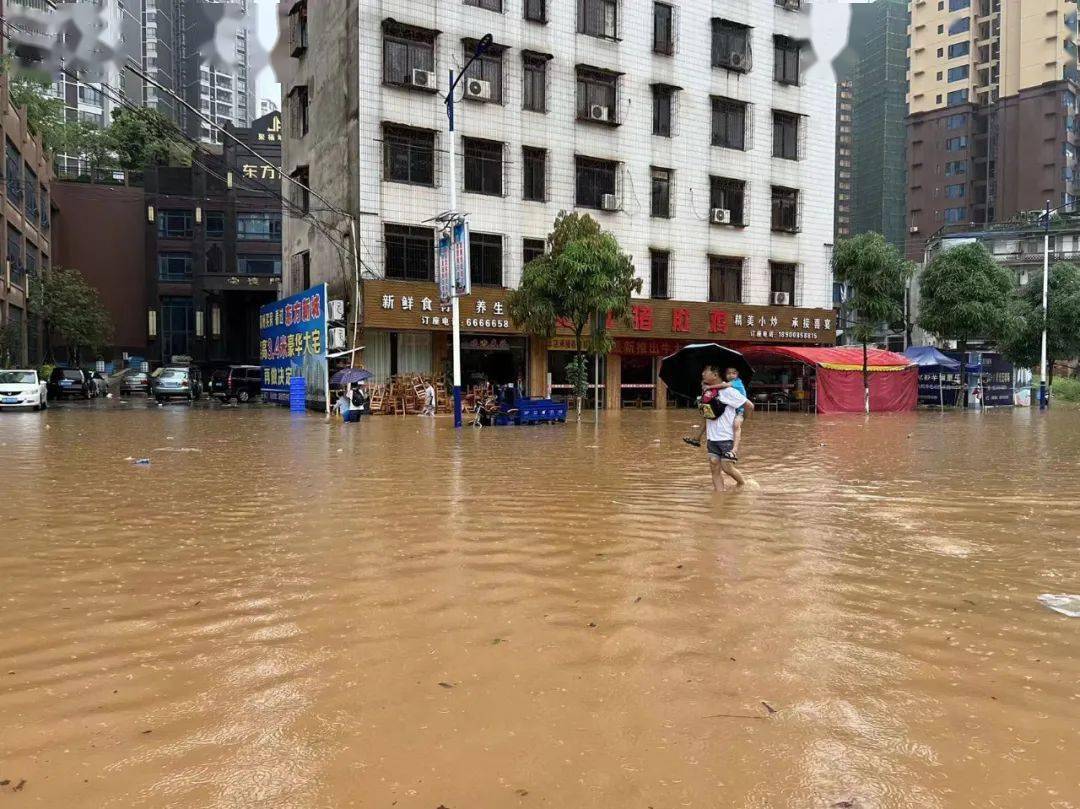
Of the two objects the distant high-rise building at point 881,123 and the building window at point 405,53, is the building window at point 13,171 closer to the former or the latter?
the building window at point 405,53

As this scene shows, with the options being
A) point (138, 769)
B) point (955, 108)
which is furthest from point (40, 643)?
point (955, 108)

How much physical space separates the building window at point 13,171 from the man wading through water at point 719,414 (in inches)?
1600

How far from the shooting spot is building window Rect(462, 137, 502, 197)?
95.9ft

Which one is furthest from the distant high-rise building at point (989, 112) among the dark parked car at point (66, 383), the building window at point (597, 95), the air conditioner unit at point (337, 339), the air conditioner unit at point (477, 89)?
the dark parked car at point (66, 383)

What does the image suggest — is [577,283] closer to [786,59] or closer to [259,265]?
Answer: [786,59]

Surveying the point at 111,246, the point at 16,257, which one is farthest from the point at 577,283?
the point at 111,246

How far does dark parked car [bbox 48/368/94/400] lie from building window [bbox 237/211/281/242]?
2343 centimetres

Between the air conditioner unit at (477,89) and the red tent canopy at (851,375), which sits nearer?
the air conditioner unit at (477,89)

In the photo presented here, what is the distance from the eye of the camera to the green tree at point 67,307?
43.1 meters

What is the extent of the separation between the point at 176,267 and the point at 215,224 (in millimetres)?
4004

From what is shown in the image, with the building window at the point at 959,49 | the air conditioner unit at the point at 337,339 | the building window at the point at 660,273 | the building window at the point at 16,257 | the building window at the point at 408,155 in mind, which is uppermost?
the building window at the point at 959,49

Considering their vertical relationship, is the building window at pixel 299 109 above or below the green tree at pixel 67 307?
above

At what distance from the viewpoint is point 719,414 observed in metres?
9.54

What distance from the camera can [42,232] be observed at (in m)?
48.4
